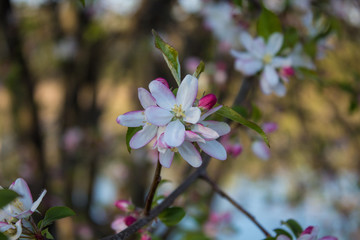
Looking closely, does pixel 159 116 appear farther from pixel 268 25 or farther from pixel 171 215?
pixel 268 25

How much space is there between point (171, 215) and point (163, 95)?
23cm

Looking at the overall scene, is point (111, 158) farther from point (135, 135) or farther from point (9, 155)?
point (135, 135)

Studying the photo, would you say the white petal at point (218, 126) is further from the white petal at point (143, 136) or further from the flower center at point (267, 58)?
the flower center at point (267, 58)

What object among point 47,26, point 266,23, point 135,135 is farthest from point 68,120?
point 135,135

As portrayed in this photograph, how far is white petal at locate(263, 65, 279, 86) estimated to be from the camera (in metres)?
0.79

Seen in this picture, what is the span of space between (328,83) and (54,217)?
A: 758mm

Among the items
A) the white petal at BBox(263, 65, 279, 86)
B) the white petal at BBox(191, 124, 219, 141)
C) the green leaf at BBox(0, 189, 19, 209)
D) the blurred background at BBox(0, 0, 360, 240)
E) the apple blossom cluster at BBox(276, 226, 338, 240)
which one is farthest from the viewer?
the blurred background at BBox(0, 0, 360, 240)

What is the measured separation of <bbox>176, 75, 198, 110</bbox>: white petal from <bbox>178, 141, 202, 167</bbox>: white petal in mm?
55

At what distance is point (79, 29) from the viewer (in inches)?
98.3

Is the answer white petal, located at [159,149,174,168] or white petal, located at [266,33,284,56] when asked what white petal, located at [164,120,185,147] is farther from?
white petal, located at [266,33,284,56]

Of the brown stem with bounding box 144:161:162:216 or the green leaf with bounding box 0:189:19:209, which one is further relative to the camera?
the brown stem with bounding box 144:161:162:216

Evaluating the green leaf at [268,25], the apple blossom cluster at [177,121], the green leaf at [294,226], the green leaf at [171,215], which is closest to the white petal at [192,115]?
the apple blossom cluster at [177,121]

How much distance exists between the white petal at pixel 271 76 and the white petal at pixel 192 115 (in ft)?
1.12

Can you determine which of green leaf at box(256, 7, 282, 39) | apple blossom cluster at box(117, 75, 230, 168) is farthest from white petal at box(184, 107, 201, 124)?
green leaf at box(256, 7, 282, 39)
